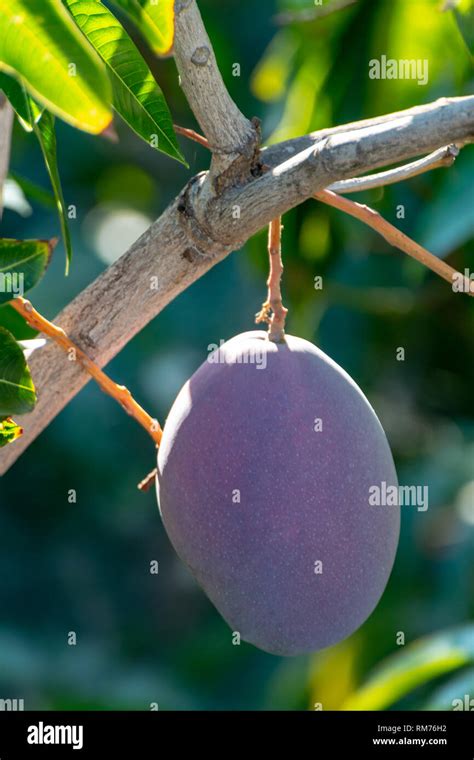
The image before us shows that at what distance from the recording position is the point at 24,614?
1869mm

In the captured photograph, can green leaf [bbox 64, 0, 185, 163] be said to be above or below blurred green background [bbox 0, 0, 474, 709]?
below

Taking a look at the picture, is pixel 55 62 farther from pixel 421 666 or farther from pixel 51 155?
pixel 421 666

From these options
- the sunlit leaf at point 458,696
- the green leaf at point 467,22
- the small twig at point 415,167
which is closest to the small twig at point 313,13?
the green leaf at point 467,22

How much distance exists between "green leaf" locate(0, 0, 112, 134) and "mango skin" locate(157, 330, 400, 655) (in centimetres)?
22

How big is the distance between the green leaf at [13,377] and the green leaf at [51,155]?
0.20 ft

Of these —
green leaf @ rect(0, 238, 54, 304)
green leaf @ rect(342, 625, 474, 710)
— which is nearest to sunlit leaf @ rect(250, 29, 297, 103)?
green leaf @ rect(342, 625, 474, 710)

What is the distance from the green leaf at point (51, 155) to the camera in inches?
21.7

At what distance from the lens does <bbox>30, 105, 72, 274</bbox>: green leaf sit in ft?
1.81

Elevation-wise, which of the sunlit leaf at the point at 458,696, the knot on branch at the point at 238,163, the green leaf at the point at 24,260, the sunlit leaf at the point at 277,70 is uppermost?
the sunlit leaf at the point at 277,70

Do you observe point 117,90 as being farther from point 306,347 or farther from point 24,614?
point 24,614

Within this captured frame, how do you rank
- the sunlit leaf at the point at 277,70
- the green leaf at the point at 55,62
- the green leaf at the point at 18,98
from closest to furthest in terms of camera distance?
the green leaf at the point at 55,62 → the green leaf at the point at 18,98 → the sunlit leaf at the point at 277,70

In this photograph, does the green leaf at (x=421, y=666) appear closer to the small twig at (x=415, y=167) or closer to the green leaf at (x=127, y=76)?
the small twig at (x=415, y=167)

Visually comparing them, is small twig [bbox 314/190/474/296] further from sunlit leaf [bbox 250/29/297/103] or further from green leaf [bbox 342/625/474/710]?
sunlit leaf [bbox 250/29/297/103]

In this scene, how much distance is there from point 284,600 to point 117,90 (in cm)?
29
